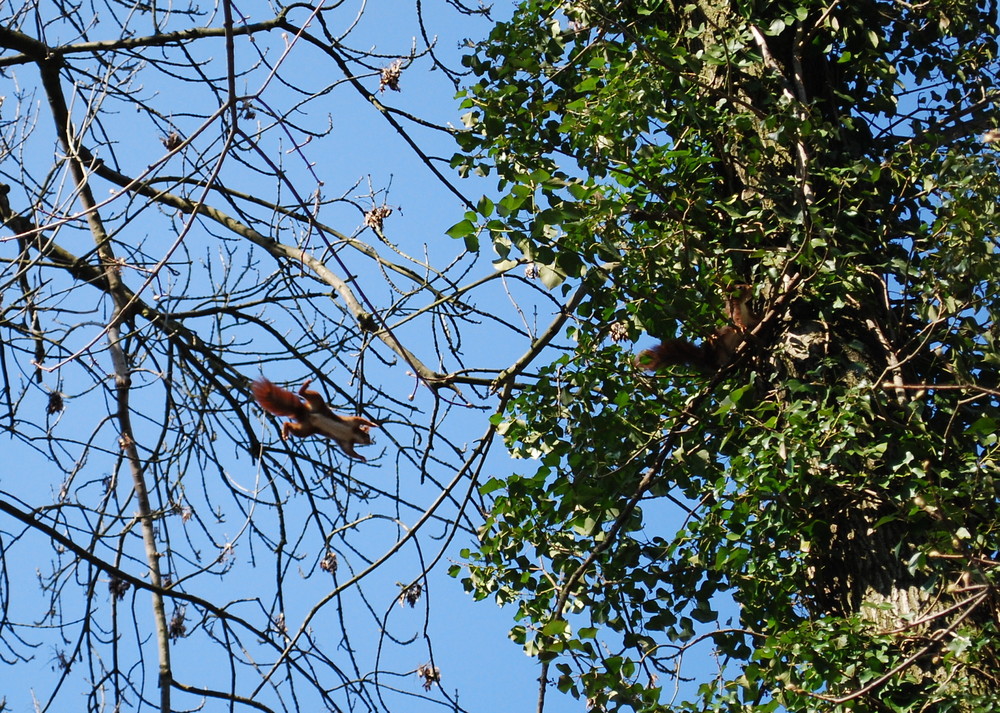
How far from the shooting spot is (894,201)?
2.83 m

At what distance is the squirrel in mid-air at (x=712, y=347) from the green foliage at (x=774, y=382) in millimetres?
42

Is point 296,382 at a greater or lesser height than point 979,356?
greater

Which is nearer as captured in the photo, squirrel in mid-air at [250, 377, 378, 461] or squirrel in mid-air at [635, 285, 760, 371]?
squirrel in mid-air at [635, 285, 760, 371]

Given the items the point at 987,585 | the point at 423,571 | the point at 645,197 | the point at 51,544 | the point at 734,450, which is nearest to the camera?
the point at 987,585

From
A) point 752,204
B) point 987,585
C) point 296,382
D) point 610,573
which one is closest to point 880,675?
point 987,585

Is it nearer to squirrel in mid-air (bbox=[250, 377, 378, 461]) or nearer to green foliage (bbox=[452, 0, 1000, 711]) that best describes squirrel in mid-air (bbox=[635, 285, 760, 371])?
green foliage (bbox=[452, 0, 1000, 711])

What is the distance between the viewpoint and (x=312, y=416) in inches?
119

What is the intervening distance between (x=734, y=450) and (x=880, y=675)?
617 millimetres

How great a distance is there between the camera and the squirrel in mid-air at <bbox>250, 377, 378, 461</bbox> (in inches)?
117

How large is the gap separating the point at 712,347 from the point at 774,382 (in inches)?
7.5

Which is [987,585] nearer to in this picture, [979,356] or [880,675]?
[880,675]

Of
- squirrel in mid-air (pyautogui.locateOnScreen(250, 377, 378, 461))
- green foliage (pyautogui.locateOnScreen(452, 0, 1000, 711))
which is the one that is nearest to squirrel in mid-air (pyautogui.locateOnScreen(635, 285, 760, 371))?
green foliage (pyautogui.locateOnScreen(452, 0, 1000, 711))

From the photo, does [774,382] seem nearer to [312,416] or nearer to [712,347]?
[712,347]

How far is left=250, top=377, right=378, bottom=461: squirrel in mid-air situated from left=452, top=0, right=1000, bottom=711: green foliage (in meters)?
0.51
